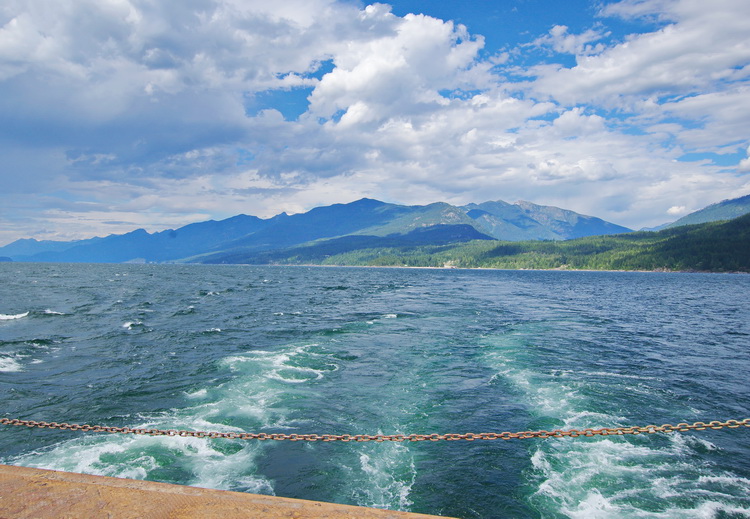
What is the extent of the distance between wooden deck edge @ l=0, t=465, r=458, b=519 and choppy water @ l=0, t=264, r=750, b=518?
6.65 metres

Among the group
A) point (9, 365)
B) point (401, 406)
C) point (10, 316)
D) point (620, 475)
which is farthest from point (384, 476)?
point (10, 316)

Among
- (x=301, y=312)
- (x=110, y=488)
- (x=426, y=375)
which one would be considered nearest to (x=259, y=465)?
(x=110, y=488)

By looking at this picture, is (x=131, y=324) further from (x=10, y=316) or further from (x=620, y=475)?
(x=620, y=475)

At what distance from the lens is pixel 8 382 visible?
21000mm

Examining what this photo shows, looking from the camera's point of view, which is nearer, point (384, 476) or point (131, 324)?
Answer: point (384, 476)

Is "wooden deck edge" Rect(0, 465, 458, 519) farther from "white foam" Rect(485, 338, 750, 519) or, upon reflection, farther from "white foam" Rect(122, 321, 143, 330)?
"white foam" Rect(122, 321, 143, 330)

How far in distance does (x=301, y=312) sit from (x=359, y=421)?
34.3 metres

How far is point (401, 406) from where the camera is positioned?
18.2m

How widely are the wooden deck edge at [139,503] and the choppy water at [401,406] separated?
6.65 m

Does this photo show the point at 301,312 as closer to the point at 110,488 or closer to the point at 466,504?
the point at 466,504

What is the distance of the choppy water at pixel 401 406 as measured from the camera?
1193 cm

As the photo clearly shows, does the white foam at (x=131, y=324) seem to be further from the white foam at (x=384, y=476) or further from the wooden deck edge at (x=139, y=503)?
the wooden deck edge at (x=139, y=503)

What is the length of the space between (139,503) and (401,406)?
46.2 feet

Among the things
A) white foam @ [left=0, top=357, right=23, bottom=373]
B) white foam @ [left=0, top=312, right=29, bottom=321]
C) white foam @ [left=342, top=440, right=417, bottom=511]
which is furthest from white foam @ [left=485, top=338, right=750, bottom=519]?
white foam @ [left=0, top=312, right=29, bottom=321]
